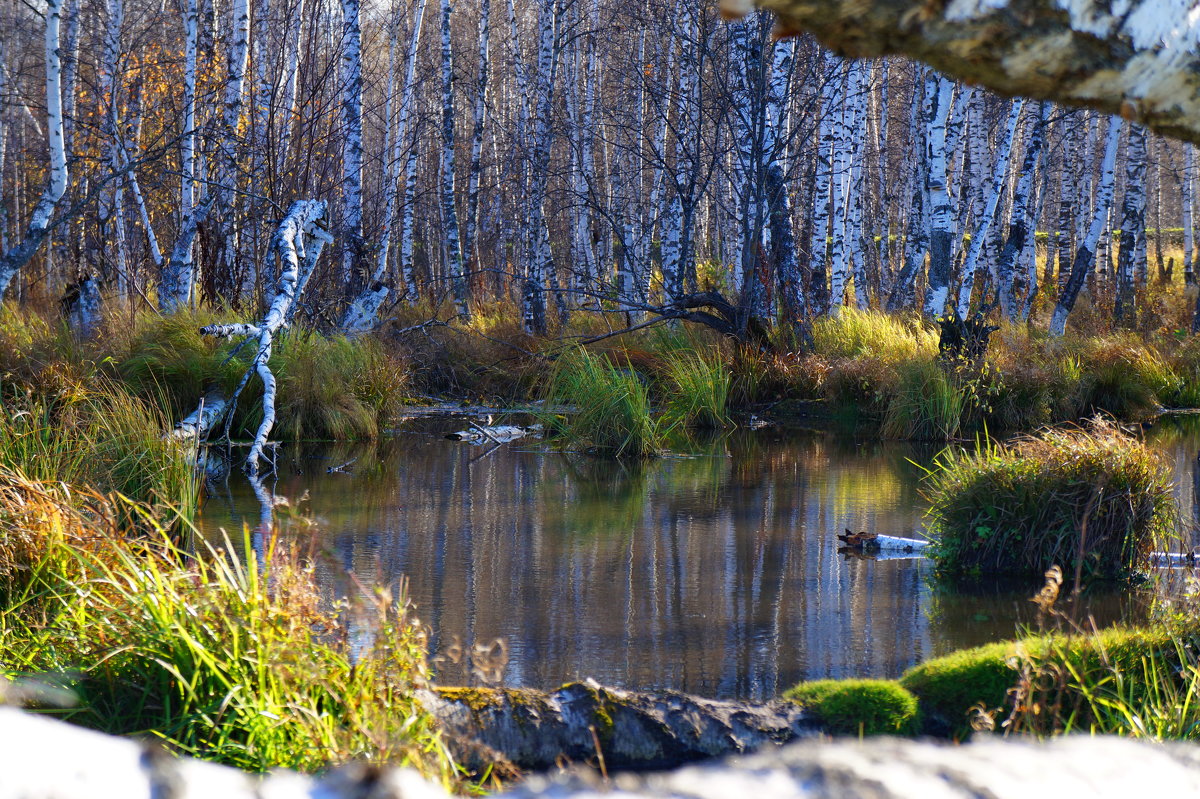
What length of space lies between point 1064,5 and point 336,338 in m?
11.5

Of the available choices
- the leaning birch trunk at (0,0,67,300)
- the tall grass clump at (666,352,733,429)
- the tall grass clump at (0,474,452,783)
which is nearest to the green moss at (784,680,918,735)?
the tall grass clump at (0,474,452,783)

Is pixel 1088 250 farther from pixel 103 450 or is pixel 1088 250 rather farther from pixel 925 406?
pixel 103 450

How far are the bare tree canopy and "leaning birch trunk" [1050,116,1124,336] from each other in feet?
51.5

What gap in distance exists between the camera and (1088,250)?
17.4 m

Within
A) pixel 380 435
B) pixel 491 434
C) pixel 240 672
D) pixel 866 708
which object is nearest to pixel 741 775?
pixel 240 672

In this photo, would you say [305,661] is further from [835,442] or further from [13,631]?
[835,442]

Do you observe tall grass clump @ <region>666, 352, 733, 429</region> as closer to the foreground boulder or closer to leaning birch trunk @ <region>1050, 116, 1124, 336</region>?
leaning birch trunk @ <region>1050, 116, 1124, 336</region>

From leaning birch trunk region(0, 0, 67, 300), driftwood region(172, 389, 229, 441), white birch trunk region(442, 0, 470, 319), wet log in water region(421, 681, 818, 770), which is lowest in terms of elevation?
wet log in water region(421, 681, 818, 770)

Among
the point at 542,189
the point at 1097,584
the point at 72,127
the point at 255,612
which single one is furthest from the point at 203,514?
the point at 72,127

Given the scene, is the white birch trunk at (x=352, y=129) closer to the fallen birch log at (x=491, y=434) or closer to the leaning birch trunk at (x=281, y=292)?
the leaning birch trunk at (x=281, y=292)

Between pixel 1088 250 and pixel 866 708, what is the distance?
49.9ft

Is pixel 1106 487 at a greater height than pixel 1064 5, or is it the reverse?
pixel 1064 5

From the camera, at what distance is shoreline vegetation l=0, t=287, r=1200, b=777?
363 cm

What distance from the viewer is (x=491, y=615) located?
19.5 ft
